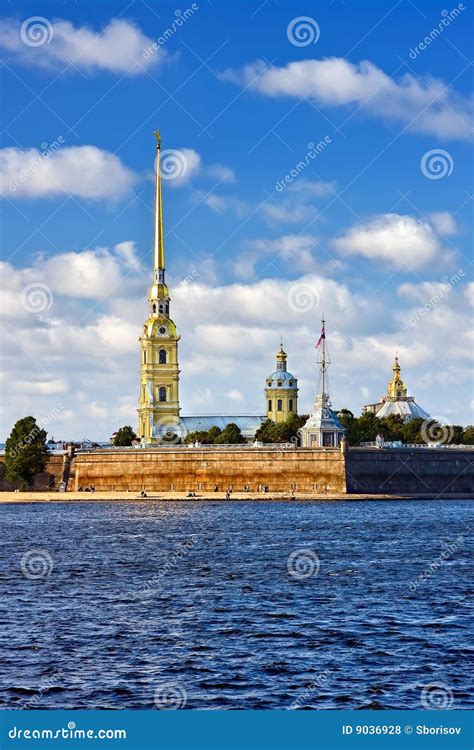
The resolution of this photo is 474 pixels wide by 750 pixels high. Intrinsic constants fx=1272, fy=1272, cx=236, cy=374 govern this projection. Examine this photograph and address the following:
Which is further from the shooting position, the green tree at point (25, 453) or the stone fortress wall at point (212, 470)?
the green tree at point (25, 453)

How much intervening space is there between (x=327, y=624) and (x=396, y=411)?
12654 centimetres

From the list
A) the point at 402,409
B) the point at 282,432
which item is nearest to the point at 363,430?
Answer: the point at 282,432

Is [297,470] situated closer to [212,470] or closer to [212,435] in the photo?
[212,470]

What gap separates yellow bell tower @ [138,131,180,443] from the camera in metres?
140

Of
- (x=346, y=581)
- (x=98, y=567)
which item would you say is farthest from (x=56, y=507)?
(x=346, y=581)

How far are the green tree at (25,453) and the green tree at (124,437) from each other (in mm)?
21564

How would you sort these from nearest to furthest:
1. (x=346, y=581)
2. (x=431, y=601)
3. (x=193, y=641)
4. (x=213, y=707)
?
(x=213, y=707)
(x=193, y=641)
(x=431, y=601)
(x=346, y=581)

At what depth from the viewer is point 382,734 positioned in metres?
19.1

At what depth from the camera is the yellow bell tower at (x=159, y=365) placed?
140 meters

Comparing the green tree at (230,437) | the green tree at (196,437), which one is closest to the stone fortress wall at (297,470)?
the green tree at (230,437)

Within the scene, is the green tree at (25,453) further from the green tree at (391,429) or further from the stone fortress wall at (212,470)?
the green tree at (391,429)

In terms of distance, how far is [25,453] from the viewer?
107 m

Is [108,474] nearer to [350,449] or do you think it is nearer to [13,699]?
[350,449]

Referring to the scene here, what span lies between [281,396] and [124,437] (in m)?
23.5
